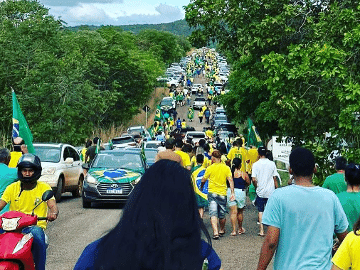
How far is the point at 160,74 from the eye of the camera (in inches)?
3903

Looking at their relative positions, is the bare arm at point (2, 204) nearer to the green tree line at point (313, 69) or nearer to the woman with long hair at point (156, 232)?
the woman with long hair at point (156, 232)

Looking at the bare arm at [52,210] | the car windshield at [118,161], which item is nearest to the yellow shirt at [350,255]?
the bare arm at [52,210]

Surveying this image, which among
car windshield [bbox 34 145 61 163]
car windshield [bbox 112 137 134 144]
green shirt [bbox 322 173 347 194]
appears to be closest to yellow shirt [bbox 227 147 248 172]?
car windshield [bbox 34 145 61 163]

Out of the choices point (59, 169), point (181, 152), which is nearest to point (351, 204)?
point (181, 152)

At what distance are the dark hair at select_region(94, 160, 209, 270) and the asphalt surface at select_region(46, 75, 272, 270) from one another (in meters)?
6.45

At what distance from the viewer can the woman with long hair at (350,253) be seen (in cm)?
476

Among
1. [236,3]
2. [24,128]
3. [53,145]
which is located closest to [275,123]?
[236,3]

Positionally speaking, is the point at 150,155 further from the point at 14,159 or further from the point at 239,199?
the point at 14,159

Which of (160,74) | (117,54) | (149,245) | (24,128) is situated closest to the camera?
(149,245)

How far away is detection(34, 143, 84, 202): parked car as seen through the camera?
2053 centimetres

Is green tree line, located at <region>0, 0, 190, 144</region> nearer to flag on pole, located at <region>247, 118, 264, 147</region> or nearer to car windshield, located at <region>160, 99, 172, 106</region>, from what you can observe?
flag on pole, located at <region>247, 118, 264, 147</region>

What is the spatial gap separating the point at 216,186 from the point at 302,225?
29.2 feet

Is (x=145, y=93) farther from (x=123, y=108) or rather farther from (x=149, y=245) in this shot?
(x=149, y=245)

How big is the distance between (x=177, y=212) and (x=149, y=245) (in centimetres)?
18
